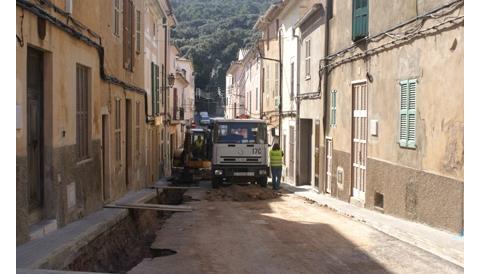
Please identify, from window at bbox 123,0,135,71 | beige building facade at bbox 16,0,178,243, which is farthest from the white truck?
window at bbox 123,0,135,71

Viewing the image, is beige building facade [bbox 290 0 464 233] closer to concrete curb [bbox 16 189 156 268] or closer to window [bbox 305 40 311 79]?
window [bbox 305 40 311 79]

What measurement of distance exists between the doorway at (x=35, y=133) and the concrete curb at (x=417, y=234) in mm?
6035

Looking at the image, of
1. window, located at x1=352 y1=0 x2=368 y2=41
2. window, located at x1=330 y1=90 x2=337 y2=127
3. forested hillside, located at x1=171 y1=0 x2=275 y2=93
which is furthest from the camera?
forested hillside, located at x1=171 y1=0 x2=275 y2=93

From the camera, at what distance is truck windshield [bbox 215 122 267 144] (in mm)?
22109

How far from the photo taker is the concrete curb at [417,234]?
817 cm

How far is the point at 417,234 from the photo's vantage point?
9.47 metres

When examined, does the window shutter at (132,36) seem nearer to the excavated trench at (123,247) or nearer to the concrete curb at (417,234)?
the excavated trench at (123,247)

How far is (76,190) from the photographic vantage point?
34.5ft

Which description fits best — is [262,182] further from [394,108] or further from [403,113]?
[403,113]

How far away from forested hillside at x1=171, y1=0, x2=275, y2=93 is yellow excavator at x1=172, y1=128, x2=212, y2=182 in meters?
49.0

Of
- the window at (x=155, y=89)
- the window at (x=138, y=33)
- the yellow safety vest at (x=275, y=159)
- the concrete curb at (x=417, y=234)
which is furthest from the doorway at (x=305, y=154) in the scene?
the concrete curb at (x=417, y=234)

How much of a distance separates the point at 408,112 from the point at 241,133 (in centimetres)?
1135

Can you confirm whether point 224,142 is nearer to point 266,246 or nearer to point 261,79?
point 266,246

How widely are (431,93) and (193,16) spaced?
99389mm
